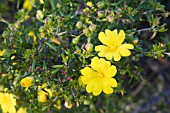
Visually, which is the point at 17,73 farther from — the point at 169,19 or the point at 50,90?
the point at 169,19

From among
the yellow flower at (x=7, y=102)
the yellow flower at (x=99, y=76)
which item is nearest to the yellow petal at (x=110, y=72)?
the yellow flower at (x=99, y=76)

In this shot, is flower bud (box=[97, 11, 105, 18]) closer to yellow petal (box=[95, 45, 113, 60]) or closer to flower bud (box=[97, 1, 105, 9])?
flower bud (box=[97, 1, 105, 9])

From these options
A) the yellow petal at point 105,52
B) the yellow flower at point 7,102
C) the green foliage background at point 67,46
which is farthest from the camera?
the yellow flower at point 7,102

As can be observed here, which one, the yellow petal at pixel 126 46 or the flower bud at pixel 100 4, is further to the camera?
the flower bud at pixel 100 4

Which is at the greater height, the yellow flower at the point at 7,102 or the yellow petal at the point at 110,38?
the yellow petal at the point at 110,38

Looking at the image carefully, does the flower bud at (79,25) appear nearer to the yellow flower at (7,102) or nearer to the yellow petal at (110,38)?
the yellow petal at (110,38)

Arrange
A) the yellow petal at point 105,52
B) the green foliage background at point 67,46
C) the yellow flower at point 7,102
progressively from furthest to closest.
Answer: the yellow flower at point 7,102
the green foliage background at point 67,46
the yellow petal at point 105,52

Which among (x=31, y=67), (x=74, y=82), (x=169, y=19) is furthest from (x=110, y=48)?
(x=169, y=19)
